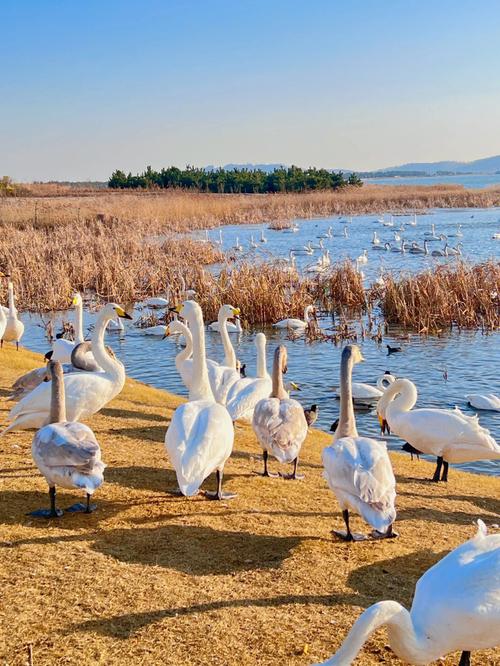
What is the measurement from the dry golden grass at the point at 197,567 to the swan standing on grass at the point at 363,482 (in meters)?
0.34

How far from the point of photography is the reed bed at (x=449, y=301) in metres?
18.9

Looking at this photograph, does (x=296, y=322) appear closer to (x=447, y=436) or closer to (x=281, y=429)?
(x=447, y=436)

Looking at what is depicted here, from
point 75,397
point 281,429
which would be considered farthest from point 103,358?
point 281,429

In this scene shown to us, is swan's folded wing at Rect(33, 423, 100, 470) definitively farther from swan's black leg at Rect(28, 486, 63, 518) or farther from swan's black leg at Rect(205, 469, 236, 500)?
swan's black leg at Rect(205, 469, 236, 500)

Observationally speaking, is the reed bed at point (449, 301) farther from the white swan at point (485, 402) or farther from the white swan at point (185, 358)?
the white swan at point (185, 358)

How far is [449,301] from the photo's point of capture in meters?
19.1

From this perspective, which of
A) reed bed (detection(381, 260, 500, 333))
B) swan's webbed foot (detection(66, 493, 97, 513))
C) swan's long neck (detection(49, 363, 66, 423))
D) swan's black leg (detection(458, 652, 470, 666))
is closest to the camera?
swan's black leg (detection(458, 652, 470, 666))

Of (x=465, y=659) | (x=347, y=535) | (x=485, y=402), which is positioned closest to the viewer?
(x=465, y=659)

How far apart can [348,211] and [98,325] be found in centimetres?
4738

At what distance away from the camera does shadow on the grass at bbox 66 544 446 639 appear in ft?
14.5

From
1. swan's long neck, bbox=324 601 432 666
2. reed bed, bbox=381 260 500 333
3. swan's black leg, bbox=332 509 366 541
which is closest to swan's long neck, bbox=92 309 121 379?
swan's black leg, bbox=332 509 366 541

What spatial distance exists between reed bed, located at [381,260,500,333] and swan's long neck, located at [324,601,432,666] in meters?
15.4

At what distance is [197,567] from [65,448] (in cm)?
132

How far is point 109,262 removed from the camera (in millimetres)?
23859
